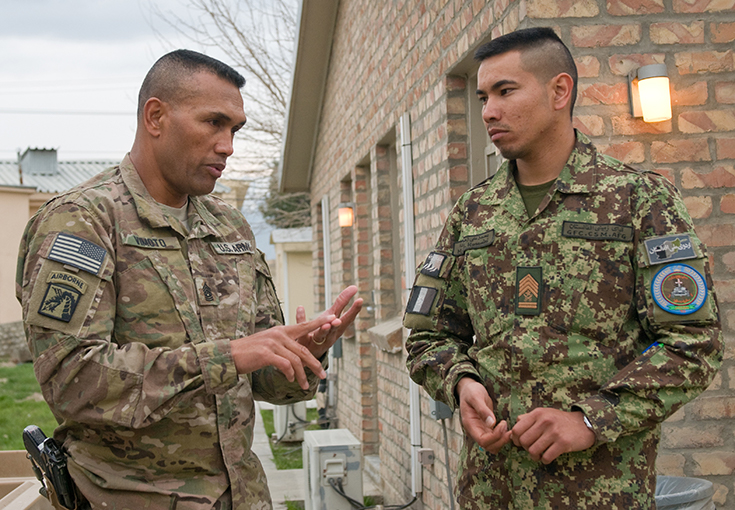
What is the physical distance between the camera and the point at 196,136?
88.5 inches

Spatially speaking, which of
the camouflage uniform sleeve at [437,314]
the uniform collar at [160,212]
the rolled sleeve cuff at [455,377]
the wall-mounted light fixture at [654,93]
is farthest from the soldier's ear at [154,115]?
the wall-mounted light fixture at [654,93]

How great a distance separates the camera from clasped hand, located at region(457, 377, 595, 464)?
192 cm

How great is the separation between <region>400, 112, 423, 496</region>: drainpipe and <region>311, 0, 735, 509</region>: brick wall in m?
0.06

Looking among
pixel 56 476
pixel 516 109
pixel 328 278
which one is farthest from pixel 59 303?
pixel 328 278

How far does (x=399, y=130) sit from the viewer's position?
533 cm

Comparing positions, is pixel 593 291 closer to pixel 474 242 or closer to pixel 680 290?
pixel 680 290

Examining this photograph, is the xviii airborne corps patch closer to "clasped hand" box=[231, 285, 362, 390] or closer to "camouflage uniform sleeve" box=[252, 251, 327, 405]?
"clasped hand" box=[231, 285, 362, 390]

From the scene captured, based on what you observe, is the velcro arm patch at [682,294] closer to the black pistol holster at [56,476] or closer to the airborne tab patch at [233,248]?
the airborne tab patch at [233,248]

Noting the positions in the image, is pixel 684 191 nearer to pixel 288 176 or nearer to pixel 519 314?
pixel 519 314

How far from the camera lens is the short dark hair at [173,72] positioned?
2.27 meters

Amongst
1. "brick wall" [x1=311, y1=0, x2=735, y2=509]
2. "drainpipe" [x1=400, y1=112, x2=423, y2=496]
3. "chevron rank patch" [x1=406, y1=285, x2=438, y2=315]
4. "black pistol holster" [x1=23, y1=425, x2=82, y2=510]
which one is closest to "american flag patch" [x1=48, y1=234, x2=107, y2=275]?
"black pistol holster" [x1=23, y1=425, x2=82, y2=510]

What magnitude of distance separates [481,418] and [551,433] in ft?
0.73

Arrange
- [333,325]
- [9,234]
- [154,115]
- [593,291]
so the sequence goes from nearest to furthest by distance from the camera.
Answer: [593,291] < [333,325] < [154,115] < [9,234]

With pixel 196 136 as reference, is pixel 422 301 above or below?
below
